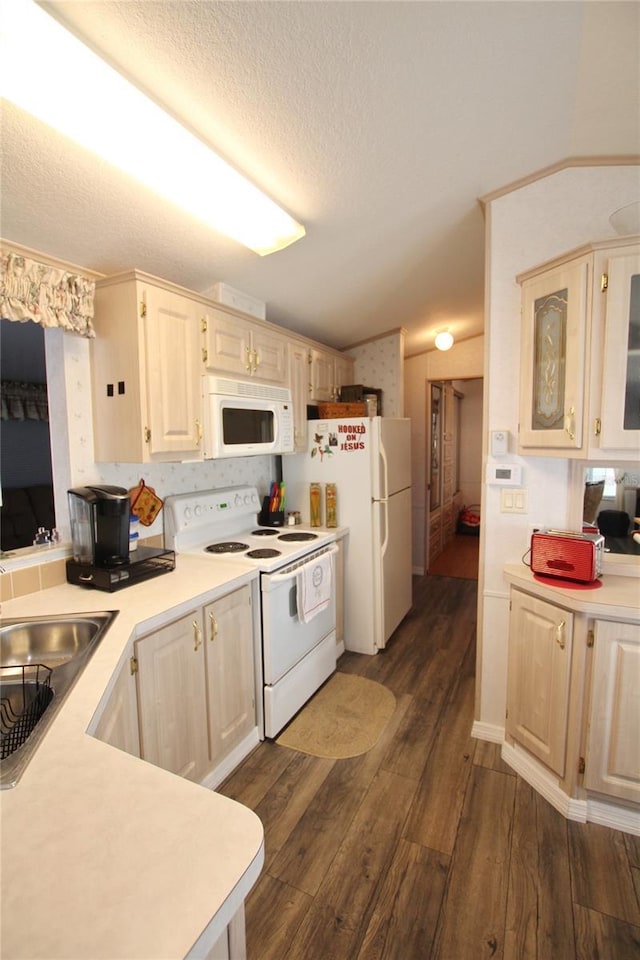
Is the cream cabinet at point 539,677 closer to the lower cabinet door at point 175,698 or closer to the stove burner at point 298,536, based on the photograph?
the stove burner at point 298,536

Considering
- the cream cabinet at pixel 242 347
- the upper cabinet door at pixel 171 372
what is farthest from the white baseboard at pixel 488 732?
the cream cabinet at pixel 242 347

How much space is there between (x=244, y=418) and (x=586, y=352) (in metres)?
1.61

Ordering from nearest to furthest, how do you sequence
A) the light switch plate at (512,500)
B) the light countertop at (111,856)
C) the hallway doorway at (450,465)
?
the light countertop at (111,856), the light switch plate at (512,500), the hallway doorway at (450,465)

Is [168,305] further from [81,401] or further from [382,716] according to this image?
[382,716]

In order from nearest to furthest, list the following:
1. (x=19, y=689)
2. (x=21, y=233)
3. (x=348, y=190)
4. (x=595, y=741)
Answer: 1. (x=19, y=689)
2. (x=21, y=233)
3. (x=595, y=741)
4. (x=348, y=190)

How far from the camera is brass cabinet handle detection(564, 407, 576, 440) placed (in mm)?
1792

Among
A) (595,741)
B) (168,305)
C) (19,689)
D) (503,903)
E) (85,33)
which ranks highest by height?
(85,33)

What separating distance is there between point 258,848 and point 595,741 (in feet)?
5.35

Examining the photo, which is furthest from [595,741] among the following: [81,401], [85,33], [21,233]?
[21,233]

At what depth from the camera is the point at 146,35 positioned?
1.12m

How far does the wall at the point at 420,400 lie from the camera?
15.9ft

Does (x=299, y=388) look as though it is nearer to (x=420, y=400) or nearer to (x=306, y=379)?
(x=306, y=379)

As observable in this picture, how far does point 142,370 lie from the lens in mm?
1903

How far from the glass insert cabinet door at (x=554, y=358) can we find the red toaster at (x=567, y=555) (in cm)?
38
